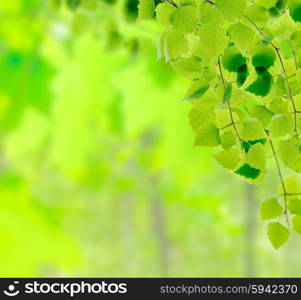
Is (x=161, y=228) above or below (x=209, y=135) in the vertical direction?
above

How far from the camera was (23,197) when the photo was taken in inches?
87.7

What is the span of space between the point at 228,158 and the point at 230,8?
10cm

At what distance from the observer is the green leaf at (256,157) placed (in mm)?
424

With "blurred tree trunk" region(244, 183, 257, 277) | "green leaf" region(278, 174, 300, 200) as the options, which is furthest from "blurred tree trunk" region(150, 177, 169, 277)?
"green leaf" region(278, 174, 300, 200)

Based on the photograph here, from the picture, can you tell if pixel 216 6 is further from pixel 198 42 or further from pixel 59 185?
pixel 59 185

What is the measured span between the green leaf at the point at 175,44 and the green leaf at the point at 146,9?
0.09 ft

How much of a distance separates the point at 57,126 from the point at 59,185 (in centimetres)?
235

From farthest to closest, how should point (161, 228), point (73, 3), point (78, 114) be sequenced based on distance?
point (161, 228) < point (78, 114) < point (73, 3)

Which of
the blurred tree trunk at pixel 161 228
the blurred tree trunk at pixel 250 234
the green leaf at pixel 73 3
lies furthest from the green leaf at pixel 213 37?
the blurred tree trunk at pixel 161 228

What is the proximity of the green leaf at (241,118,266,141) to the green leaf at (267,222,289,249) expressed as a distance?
0.07 meters

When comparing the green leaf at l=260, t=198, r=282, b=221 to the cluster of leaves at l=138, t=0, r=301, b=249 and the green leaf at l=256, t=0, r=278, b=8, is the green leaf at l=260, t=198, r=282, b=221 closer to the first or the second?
the cluster of leaves at l=138, t=0, r=301, b=249

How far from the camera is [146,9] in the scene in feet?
1.37

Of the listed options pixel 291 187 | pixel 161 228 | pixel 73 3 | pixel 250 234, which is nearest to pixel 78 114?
pixel 73 3

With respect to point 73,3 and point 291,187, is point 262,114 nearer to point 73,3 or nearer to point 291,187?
point 291,187
